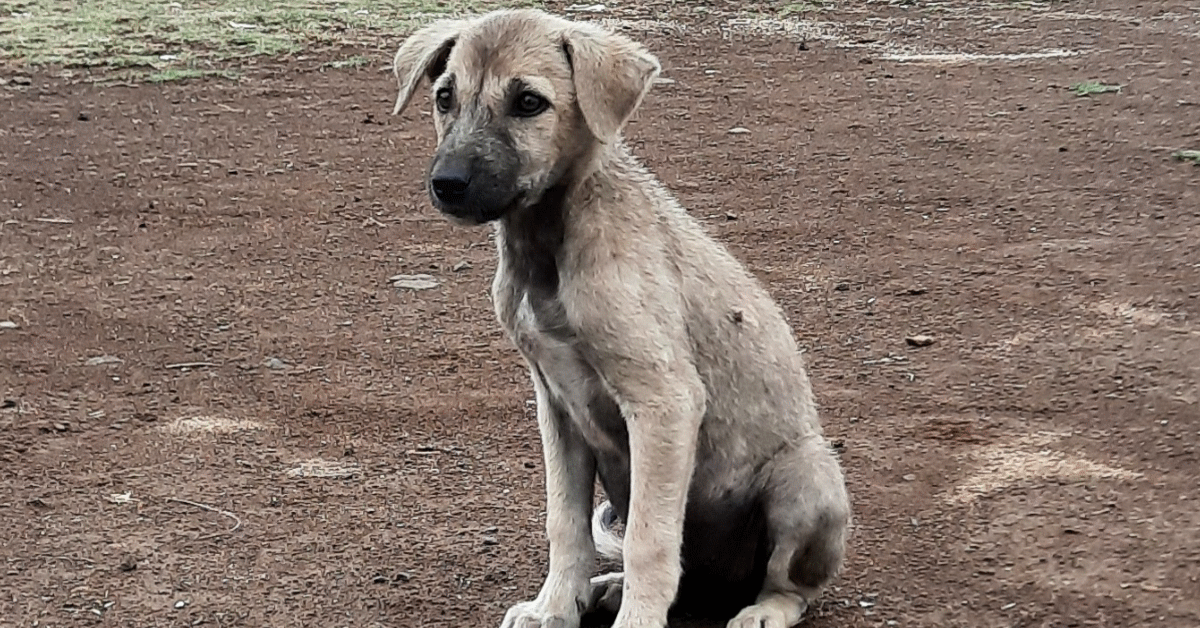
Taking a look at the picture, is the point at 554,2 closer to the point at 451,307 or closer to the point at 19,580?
the point at 451,307

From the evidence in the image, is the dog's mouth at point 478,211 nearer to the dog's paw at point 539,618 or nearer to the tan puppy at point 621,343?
the tan puppy at point 621,343

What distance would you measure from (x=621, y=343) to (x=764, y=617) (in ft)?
2.71

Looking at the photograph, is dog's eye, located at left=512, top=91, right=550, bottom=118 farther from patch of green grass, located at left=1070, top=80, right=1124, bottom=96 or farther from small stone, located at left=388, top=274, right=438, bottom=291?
patch of green grass, located at left=1070, top=80, right=1124, bottom=96

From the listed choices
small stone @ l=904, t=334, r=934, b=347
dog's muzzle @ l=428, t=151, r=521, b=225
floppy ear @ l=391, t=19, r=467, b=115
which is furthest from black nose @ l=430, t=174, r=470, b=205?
small stone @ l=904, t=334, r=934, b=347

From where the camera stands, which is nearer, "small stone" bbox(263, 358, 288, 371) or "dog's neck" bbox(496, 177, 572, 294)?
"dog's neck" bbox(496, 177, 572, 294)

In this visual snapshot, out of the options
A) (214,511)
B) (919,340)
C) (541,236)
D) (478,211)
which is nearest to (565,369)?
(541,236)

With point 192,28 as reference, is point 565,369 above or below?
above

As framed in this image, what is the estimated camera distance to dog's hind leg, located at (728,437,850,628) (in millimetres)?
4426

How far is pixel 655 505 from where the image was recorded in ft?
13.7

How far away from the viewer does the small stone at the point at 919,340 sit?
7016mm

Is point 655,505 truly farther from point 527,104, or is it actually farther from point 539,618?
point 527,104

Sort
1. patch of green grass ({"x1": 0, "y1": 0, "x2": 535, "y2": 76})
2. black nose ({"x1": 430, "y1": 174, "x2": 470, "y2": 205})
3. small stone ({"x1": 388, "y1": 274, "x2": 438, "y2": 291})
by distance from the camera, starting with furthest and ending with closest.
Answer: patch of green grass ({"x1": 0, "y1": 0, "x2": 535, "y2": 76})
small stone ({"x1": 388, "y1": 274, "x2": 438, "y2": 291})
black nose ({"x1": 430, "y1": 174, "x2": 470, "y2": 205})

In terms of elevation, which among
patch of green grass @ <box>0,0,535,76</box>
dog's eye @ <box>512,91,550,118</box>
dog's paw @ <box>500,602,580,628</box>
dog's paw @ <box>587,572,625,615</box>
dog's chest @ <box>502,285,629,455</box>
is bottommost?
patch of green grass @ <box>0,0,535,76</box>

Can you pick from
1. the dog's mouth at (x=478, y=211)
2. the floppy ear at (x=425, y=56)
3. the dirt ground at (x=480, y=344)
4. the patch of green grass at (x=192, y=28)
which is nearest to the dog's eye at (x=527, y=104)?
the dog's mouth at (x=478, y=211)
